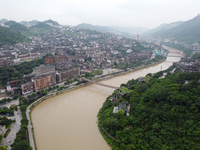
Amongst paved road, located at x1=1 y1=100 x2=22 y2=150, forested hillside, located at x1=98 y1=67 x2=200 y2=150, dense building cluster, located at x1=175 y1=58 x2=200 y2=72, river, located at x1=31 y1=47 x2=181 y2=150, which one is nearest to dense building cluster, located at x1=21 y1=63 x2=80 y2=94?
river, located at x1=31 y1=47 x2=181 y2=150

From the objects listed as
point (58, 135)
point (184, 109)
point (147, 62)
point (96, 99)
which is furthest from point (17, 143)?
point (147, 62)

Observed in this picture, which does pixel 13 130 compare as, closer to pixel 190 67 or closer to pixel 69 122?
pixel 69 122

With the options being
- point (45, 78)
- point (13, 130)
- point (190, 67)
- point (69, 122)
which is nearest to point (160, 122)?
point (69, 122)

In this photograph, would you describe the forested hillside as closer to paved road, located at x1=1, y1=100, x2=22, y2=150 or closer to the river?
the river

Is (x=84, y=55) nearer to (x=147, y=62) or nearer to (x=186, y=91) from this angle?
(x=147, y=62)

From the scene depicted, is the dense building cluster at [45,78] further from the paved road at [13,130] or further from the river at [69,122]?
the paved road at [13,130]

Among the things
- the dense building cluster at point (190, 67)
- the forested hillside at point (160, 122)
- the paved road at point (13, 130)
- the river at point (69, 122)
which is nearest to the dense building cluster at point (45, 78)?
the river at point (69, 122)
